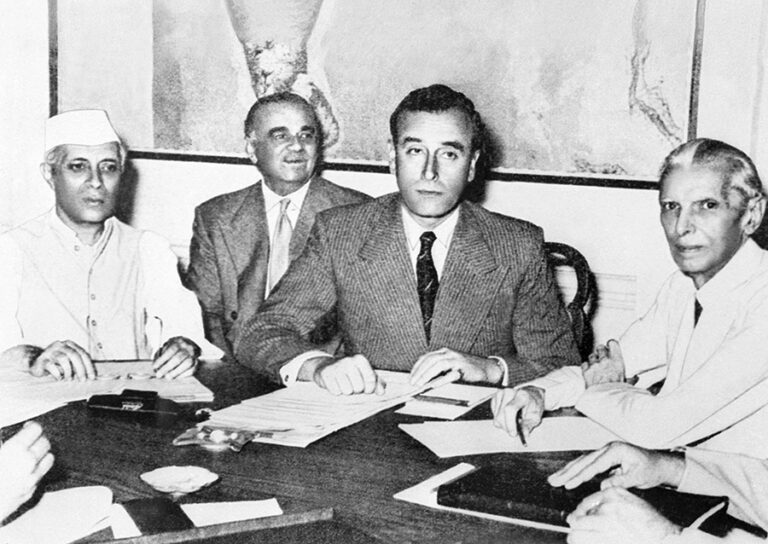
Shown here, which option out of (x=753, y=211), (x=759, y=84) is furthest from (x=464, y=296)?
(x=759, y=84)

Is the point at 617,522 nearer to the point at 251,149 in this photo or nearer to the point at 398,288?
the point at 398,288

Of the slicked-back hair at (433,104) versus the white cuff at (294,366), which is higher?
the slicked-back hair at (433,104)

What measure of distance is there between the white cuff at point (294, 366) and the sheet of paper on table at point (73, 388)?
0.18m

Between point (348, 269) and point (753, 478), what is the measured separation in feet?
3.70

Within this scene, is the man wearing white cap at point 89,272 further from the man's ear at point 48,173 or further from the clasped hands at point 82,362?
the clasped hands at point 82,362

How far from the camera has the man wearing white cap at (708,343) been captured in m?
1.38

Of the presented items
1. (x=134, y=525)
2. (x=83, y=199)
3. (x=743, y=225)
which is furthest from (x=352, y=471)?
(x=83, y=199)

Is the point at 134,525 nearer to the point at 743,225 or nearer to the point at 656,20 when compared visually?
the point at 743,225

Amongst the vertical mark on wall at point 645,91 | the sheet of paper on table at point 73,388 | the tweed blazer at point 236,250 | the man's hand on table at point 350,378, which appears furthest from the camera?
the tweed blazer at point 236,250

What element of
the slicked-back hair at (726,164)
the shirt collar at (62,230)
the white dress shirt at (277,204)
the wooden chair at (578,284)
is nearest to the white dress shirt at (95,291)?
the shirt collar at (62,230)

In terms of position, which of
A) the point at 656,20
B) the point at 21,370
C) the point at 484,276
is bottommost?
the point at 21,370

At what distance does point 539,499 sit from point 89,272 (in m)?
1.63

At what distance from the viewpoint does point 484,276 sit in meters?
1.99

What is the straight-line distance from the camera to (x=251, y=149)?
261cm
